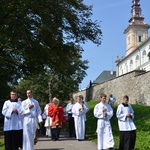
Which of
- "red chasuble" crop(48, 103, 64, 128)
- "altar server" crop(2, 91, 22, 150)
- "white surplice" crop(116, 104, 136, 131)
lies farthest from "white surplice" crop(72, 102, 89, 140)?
"altar server" crop(2, 91, 22, 150)

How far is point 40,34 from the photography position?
67.8ft

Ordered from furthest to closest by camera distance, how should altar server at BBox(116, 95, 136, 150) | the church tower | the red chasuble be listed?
the church tower, the red chasuble, altar server at BBox(116, 95, 136, 150)

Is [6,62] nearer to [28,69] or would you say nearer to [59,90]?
[28,69]

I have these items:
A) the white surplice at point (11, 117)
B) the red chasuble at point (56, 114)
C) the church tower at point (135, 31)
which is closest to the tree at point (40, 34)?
the red chasuble at point (56, 114)

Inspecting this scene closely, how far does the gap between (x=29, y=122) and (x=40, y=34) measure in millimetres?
10902

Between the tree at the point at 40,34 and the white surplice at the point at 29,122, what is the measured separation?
317 inches

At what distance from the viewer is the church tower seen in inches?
4075

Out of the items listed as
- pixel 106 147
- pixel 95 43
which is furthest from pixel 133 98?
pixel 106 147

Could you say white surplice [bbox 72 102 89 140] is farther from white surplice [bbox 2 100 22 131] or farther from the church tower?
the church tower

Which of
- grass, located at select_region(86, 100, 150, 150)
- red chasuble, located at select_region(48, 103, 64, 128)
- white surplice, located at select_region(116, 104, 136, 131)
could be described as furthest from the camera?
red chasuble, located at select_region(48, 103, 64, 128)

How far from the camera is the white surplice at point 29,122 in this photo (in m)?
10.4

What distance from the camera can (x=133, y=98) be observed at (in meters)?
30.5

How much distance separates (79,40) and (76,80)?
32597 mm

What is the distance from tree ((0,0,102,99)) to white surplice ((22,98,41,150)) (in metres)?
8.04
